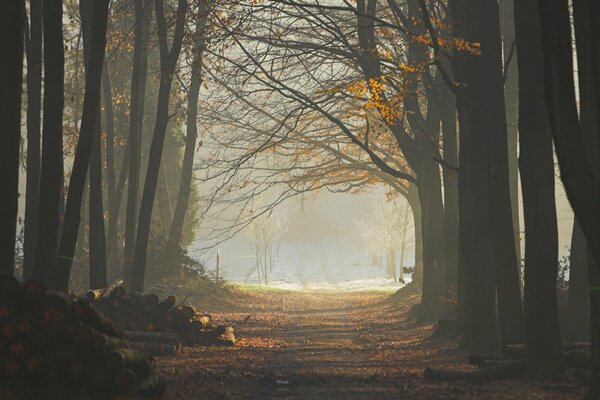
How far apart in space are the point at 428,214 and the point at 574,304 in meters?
8.99

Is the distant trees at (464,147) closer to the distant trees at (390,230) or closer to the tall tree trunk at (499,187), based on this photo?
the tall tree trunk at (499,187)

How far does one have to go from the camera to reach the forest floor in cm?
1007

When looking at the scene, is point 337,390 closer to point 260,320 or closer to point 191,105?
point 260,320

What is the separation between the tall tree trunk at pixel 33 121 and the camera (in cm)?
1628

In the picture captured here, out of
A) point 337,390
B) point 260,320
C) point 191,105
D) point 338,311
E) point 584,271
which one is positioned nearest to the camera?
point 337,390

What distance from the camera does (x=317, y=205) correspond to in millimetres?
140000

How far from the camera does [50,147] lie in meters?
13.1

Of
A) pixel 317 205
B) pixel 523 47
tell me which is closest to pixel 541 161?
pixel 523 47

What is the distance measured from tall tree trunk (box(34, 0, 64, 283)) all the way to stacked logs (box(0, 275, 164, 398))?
4.00m

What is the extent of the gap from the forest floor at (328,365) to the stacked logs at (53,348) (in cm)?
98

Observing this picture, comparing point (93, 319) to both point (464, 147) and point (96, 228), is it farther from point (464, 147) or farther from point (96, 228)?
point (96, 228)

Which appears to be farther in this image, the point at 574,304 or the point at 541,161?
the point at 574,304

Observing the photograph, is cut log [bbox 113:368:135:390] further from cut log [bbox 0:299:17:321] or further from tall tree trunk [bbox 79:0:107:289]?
tall tree trunk [bbox 79:0:107:289]

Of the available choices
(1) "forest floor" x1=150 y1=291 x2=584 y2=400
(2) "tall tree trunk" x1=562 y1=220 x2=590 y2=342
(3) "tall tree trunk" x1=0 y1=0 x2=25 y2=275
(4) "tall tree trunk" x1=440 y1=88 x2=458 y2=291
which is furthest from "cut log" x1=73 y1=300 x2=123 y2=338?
(4) "tall tree trunk" x1=440 y1=88 x2=458 y2=291
